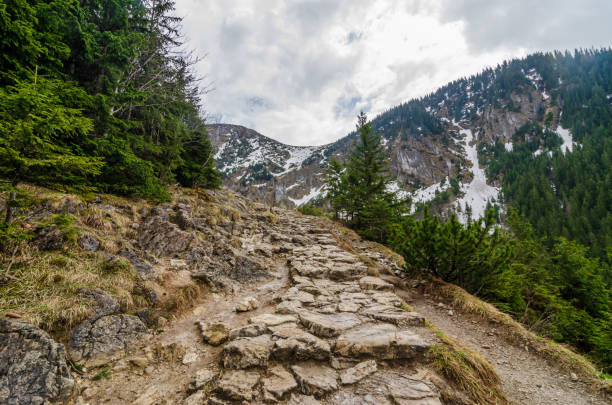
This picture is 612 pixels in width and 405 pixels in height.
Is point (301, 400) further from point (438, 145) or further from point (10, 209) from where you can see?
point (438, 145)

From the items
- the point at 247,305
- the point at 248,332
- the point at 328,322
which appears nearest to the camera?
the point at 248,332

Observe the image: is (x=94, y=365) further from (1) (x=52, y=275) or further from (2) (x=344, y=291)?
(2) (x=344, y=291)

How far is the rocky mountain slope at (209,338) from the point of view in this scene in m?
2.54

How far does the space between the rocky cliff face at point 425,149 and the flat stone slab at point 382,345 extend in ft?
395

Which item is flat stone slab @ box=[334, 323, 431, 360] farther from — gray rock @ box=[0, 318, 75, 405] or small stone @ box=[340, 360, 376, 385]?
gray rock @ box=[0, 318, 75, 405]

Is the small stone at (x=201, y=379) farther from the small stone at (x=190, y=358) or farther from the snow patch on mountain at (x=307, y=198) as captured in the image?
the snow patch on mountain at (x=307, y=198)

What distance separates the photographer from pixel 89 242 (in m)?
4.65

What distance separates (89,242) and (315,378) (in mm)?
5122

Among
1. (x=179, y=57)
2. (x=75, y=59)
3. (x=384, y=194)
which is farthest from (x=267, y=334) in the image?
(x=179, y=57)

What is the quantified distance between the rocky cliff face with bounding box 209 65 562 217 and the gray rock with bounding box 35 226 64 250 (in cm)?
11955

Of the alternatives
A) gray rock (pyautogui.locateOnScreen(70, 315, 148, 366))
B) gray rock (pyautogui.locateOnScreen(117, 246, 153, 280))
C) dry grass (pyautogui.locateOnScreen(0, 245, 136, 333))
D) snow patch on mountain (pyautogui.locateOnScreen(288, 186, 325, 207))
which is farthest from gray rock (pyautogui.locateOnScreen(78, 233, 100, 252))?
snow patch on mountain (pyautogui.locateOnScreen(288, 186, 325, 207))

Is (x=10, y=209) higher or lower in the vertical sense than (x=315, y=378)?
higher

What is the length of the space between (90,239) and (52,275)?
135 cm

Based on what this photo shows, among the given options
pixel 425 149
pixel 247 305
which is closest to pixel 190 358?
pixel 247 305
